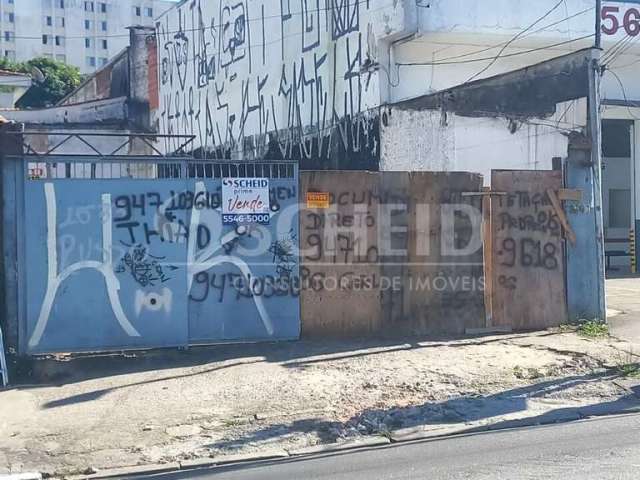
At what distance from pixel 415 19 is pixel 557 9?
372 cm

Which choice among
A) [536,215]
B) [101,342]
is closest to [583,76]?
[536,215]

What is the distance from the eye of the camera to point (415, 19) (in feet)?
47.4

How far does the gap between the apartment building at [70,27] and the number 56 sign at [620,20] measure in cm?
8982

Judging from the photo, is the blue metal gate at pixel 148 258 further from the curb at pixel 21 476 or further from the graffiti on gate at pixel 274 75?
the graffiti on gate at pixel 274 75

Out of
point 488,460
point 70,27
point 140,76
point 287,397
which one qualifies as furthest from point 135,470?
point 70,27

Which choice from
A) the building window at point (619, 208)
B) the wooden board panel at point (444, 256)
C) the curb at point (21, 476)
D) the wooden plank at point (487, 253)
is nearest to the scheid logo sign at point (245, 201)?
the wooden board panel at point (444, 256)

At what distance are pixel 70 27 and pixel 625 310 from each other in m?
102

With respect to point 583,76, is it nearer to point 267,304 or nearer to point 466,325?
point 466,325

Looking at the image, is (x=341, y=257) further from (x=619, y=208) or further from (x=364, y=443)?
(x=619, y=208)

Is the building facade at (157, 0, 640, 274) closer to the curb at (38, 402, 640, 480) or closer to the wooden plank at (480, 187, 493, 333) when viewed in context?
the wooden plank at (480, 187, 493, 333)

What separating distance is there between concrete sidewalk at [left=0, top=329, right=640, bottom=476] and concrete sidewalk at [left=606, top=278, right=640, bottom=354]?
0.52 metres

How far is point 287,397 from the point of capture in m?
7.41

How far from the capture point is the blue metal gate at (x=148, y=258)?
8.60 meters

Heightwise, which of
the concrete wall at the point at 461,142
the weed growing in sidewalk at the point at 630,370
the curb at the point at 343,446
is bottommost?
the curb at the point at 343,446
